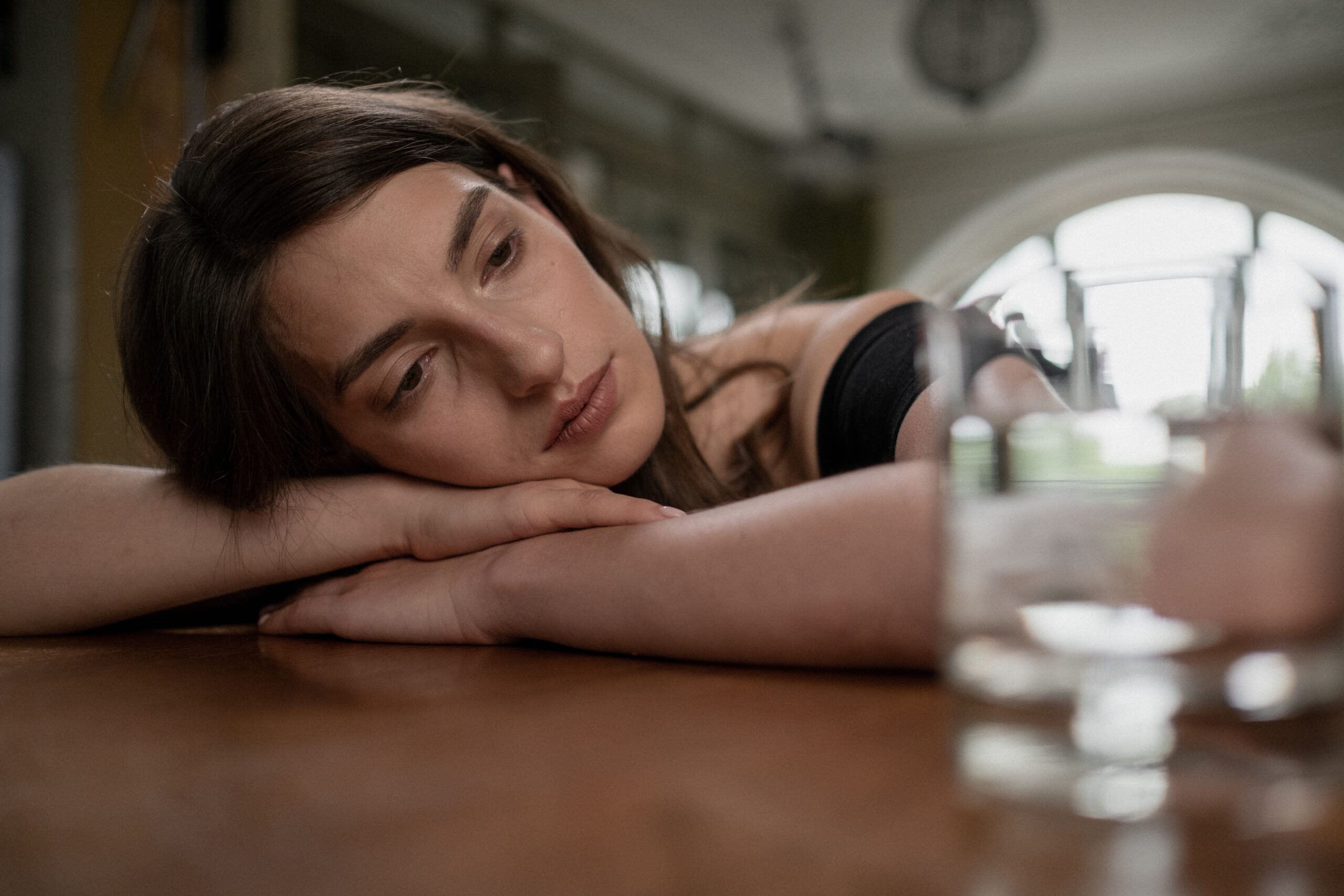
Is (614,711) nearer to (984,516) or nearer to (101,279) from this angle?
(984,516)

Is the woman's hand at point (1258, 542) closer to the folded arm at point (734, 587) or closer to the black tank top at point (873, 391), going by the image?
the folded arm at point (734, 587)

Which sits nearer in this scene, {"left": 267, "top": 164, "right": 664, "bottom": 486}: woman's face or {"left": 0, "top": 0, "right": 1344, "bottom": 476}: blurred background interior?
{"left": 267, "top": 164, "right": 664, "bottom": 486}: woman's face

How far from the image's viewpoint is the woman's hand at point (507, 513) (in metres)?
0.61

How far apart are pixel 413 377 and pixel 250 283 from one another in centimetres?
17

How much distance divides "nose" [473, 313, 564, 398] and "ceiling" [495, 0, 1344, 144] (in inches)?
160

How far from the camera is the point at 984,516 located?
25 cm

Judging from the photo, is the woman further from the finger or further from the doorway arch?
the doorway arch

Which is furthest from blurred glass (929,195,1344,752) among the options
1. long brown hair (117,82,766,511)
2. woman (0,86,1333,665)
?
long brown hair (117,82,766,511)

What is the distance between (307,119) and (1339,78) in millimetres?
6160

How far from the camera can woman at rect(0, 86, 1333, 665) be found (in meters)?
0.66

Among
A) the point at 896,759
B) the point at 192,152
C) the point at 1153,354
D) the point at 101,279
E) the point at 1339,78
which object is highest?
the point at 1339,78

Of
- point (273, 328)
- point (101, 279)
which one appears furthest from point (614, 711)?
point (101, 279)

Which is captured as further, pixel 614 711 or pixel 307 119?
pixel 307 119

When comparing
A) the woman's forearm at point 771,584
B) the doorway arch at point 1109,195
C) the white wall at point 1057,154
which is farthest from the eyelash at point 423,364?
the white wall at point 1057,154
